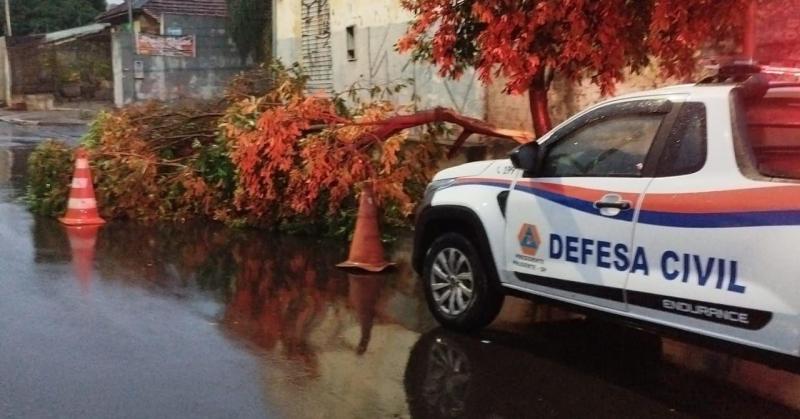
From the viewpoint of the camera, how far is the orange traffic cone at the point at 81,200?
11367mm

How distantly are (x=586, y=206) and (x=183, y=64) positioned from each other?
1157 inches

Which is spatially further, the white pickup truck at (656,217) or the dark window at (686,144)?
the dark window at (686,144)

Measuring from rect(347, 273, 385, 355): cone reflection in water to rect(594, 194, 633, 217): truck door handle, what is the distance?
1988 millimetres

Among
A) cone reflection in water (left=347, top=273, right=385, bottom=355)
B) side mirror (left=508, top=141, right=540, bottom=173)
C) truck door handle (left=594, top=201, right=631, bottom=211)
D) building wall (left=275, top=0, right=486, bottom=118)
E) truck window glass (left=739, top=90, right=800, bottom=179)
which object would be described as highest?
building wall (left=275, top=0, right=486, bottom=118)

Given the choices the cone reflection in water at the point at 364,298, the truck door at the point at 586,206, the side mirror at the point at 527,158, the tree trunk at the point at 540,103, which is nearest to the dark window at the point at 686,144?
the truck door at the point at 586,206

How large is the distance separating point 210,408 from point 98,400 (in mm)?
657

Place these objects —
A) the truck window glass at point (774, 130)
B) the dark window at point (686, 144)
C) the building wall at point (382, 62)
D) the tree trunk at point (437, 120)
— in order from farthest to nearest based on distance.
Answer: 1. the building wall at point (382, 62)
2. the tree trunk at point (437, 120)
3. the dark window at point (686, 144)
4. the truck window glass at point (774, 130)

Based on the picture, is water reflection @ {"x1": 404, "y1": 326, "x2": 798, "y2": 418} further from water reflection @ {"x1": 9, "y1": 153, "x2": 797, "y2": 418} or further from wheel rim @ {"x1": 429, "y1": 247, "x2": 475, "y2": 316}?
wheel rim @ {"x1": 429, "y1": 247, "x2": 475, "y2": 316}

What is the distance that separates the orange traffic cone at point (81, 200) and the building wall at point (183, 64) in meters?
21.4

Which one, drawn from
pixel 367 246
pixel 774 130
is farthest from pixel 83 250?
pixel 774 130

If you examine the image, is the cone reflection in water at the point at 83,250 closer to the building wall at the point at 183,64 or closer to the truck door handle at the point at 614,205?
the truck door handle at the point at 614,205

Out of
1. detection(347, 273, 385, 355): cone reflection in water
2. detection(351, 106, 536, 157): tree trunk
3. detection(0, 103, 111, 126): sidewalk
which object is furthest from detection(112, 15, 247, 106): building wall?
detection(347, 273, 385, 355): cone reflection in water

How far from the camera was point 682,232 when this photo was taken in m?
5.05

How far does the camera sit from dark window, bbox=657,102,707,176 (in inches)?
204
